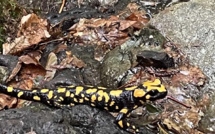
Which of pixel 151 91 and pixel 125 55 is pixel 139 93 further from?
pixel 125 55

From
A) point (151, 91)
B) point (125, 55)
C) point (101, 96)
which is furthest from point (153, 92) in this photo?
point (125, 55)

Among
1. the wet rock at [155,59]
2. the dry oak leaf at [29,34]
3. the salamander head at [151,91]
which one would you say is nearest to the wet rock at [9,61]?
the dry oak leaf at [29,34]

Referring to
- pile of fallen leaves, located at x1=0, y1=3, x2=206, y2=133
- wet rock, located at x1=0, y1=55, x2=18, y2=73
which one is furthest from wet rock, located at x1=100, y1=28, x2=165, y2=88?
wet rock, located at x1=0, y1=55, x2=18, y2=73

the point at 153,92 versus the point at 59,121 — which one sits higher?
the point at 59,121

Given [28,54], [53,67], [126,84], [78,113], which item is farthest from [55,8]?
[78,113]

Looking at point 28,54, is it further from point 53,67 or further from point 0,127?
point 0,127

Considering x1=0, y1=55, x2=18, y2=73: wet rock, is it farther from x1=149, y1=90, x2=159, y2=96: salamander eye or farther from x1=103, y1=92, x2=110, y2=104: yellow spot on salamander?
x1=149, y1=90, x2=159, y2=96: salamander eye
